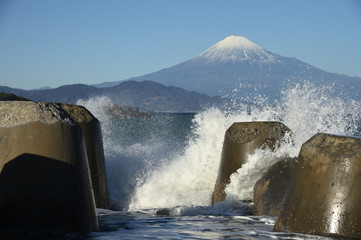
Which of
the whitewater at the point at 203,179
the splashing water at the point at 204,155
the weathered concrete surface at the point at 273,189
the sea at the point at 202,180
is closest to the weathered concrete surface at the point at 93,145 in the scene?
the sea at the point at 202,180

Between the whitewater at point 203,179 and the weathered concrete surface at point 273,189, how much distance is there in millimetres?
276

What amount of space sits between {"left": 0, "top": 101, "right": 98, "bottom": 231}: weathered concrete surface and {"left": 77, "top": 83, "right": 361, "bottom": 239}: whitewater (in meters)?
0.39

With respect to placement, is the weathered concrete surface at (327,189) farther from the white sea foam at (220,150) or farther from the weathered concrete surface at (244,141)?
the weathered concrete surface at (244,141)

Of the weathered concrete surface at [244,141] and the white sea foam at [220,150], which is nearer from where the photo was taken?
the white sea foam at [220,150]

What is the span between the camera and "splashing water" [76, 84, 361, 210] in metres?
9.20

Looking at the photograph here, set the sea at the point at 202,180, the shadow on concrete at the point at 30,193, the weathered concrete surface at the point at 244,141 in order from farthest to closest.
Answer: the weathered concrete surface at the point at 244,141 < the sea at the point at 202,180 < the shadow on concrete at the point at 30,193

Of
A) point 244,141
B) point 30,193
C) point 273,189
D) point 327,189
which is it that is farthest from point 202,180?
point 30,193

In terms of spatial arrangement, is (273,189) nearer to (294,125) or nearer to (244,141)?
(244,141)

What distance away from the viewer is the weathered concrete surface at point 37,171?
3914mm

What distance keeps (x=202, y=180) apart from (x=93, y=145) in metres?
3.70

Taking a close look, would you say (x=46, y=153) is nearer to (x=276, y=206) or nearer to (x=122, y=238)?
(x=122, y=238)

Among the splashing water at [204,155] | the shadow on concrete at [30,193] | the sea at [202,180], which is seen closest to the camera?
the shadow on concrete at [30,193]

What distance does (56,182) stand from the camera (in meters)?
3.95

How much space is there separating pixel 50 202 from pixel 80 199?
0.26 m
